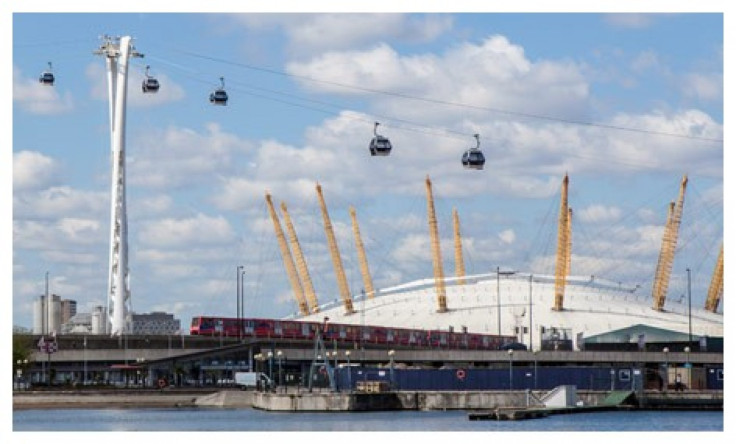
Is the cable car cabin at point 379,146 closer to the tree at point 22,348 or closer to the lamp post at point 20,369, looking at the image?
the lamp post at point 20,369

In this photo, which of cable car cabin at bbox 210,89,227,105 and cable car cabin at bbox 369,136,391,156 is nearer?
cable car cabin at bbox 369,136,391,156

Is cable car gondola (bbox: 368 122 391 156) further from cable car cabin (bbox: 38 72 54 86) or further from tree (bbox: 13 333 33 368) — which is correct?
tree (bbox: 13 333 33 368)

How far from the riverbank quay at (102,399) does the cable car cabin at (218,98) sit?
37.7 metres

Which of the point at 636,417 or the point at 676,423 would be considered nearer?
the point at 676,423

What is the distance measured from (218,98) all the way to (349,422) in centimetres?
2116

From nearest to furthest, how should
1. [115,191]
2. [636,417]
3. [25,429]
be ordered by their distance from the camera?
[25,429], [636,417], [115,191]

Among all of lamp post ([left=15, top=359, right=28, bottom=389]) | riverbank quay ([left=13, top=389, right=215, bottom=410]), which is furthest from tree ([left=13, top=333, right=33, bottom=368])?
riverbank quay ([left=13, top=389, right=215, bottom=410])

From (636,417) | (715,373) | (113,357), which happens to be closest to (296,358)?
(113,357)

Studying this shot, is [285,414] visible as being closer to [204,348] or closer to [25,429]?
[25,429]

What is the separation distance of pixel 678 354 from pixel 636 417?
5836 centimetres

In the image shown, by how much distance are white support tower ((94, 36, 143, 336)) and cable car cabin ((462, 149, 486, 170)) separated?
7480 centimetres

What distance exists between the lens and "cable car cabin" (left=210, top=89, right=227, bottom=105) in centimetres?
10538

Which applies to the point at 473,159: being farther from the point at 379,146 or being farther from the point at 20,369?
the point at 20,369

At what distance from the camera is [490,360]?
6545 inches
